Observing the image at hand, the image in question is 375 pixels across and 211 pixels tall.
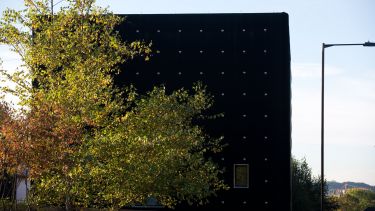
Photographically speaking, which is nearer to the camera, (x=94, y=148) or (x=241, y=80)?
(x=94, y=148)

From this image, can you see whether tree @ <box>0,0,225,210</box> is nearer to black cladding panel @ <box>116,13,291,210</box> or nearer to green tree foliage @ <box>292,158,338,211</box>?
black cladding panel @ <box>116,13,291,210</box>

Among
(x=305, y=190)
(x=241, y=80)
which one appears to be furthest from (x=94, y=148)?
(x=305, y=190)

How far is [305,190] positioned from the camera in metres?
71.3

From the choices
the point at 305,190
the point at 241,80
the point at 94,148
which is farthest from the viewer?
the point at 305,190

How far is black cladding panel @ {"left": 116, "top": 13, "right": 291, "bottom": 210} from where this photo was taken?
150 feet

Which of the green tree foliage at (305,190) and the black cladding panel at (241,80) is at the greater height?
the black cladding panel at (241,80)

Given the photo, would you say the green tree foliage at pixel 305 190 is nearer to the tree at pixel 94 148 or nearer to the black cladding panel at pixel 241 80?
the black cladding panel at pixel 241 80

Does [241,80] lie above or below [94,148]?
above

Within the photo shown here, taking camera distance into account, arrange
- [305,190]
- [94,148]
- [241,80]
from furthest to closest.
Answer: [305,190] → [241,80] → [94,148]

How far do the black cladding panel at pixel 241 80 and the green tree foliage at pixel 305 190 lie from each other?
21538 millimetres

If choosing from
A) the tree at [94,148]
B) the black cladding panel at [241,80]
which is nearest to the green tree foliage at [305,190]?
the black cladding panel at [241,80]

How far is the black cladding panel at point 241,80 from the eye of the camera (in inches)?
1805

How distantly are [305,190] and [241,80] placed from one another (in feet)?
91.8

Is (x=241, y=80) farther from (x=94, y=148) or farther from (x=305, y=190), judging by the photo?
(x=305, y=190)
